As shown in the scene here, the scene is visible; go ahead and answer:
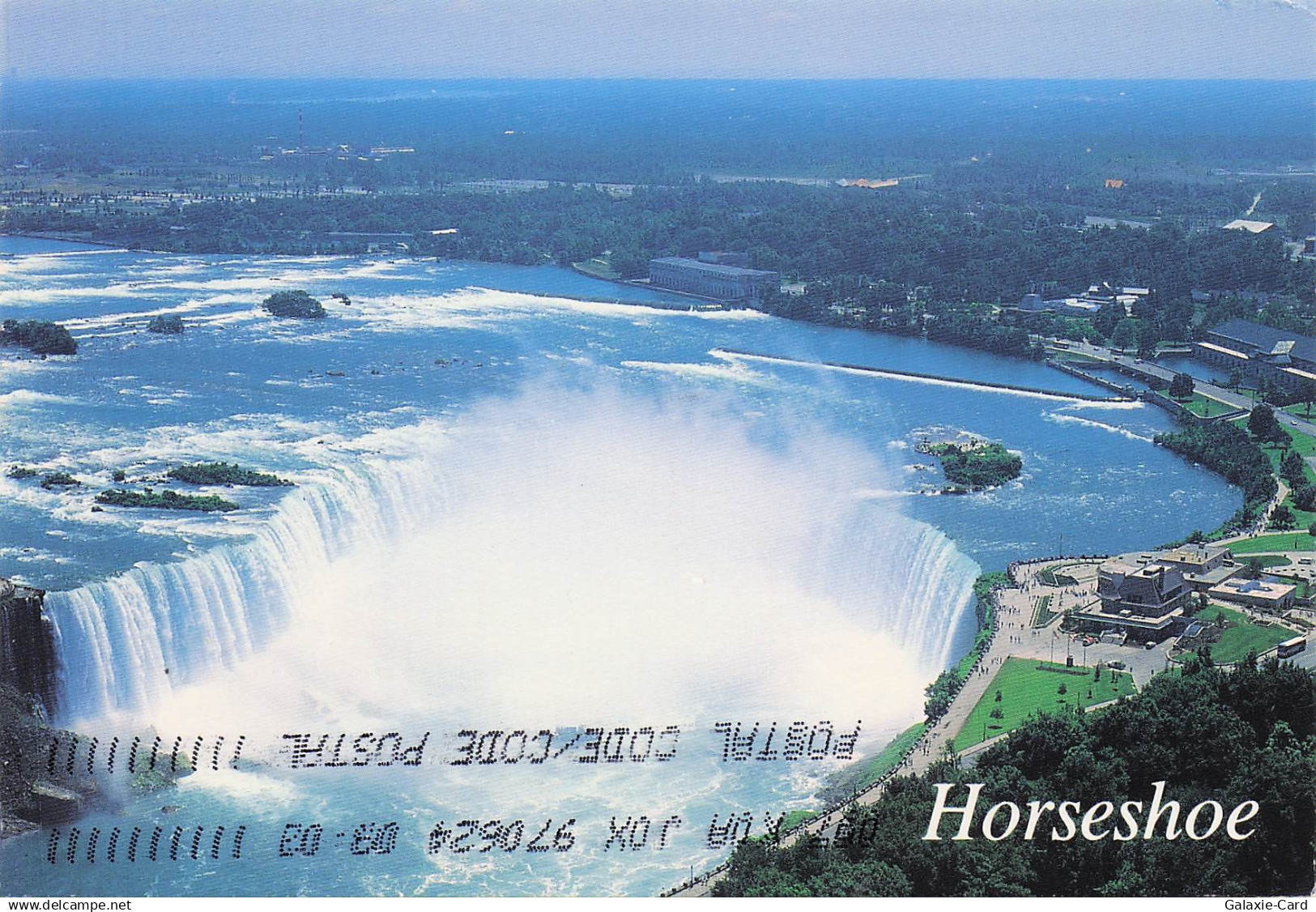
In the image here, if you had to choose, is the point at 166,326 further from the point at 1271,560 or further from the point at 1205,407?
the point at 1271,560

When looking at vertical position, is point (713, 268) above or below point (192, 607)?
below

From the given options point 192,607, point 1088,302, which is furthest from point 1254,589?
point 1088,302

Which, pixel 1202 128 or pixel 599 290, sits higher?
pixel 1202 128

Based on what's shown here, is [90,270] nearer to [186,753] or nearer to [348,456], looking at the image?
[348,456]

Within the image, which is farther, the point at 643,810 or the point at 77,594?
the point at 77,594

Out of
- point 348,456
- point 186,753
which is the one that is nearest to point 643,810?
point 186,753

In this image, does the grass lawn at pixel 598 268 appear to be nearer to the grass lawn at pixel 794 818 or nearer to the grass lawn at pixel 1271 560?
the grass lawn at pixel 1271 560
